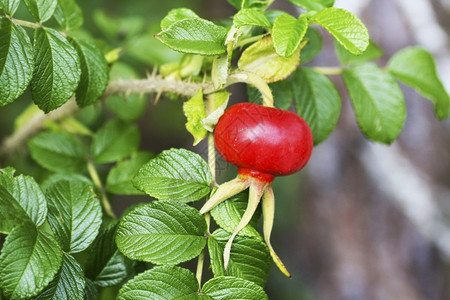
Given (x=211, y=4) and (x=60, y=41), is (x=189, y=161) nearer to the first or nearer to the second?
(x=60, y=41)

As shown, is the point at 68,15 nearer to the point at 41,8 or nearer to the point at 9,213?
the point at 41,8

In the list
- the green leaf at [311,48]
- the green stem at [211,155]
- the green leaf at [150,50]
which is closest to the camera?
the green stem at [211,155]

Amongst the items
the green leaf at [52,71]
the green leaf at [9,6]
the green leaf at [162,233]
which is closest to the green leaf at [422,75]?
the green leaf at [162,233]

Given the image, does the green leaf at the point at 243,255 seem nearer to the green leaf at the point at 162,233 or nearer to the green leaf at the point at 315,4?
the green leaf at the point at 162,233

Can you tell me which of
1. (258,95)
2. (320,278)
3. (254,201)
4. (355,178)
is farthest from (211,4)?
(254,201)

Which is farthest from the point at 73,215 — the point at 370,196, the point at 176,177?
the point at 370,196

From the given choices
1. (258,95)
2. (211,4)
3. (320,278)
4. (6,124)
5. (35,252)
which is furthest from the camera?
(211,4)
